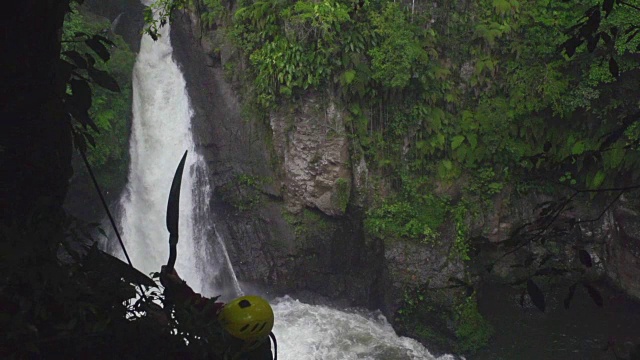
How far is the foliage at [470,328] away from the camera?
10.5 meters

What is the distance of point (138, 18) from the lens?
12961mm

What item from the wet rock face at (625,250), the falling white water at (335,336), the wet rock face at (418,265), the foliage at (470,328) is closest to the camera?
the wet rock face at (625,250)

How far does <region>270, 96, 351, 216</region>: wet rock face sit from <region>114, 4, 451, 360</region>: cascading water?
6.41 ft

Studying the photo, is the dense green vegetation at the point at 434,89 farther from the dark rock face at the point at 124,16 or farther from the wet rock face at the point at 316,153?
the dark rock face at the point at 124,16

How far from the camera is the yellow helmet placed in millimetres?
2818

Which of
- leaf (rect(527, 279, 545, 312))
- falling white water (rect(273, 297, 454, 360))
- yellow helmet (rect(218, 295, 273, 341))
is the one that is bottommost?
falling white water (rect(273, 297, 454, 360))

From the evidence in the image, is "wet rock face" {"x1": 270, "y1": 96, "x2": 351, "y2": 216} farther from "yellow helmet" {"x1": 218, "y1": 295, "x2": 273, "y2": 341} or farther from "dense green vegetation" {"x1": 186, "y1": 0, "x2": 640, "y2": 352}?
"yellow helmet" {"x1": 218, "y1": 295, "x2": 273, "y2": 341}

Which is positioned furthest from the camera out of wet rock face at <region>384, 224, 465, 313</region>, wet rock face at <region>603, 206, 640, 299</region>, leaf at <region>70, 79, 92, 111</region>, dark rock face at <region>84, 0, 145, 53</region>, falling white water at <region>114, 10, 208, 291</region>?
dark rock face at <region>84, 0, 145, 53</region>

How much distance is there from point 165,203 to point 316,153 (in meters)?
3.38

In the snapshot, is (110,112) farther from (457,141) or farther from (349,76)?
(457,141)

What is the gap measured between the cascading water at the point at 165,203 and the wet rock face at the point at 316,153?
6.41 feet

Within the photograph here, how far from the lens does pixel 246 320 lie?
9.25ft

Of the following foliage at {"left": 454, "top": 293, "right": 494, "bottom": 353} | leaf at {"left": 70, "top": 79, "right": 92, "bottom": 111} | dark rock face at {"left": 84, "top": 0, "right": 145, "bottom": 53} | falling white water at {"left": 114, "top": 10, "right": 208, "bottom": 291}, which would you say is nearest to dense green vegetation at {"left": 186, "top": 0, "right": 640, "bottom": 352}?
foliage at {"left": 454, "top": 293, "right": 494, "bottom": 353}

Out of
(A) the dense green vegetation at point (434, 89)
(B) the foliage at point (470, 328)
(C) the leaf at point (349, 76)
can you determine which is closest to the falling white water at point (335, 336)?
(B) the foliage at point (470, 328)
